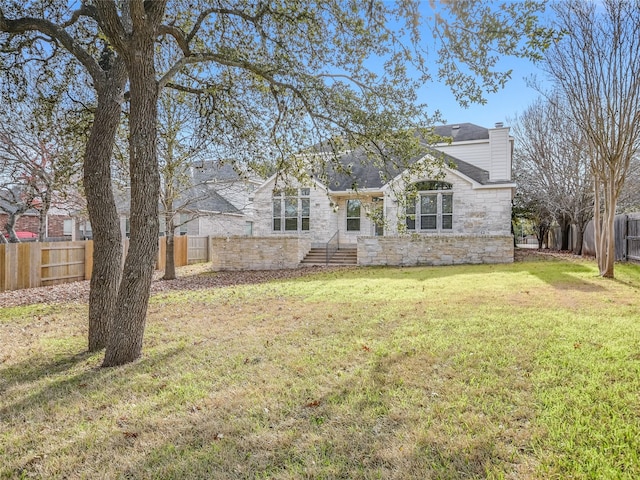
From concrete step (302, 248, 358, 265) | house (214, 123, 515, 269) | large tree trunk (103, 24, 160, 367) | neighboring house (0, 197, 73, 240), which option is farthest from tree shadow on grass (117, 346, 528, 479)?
neighboring house (0, 197, 73, 240)

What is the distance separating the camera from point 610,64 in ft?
34.3

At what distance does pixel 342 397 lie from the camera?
11.5 ft

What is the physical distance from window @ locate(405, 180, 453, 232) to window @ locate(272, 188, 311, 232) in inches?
211

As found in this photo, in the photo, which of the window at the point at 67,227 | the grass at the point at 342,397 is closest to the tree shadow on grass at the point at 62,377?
the grass at the point at 342,397

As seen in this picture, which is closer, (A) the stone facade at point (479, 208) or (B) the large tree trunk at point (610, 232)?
(B) the large tree trunk at point (610, 232)

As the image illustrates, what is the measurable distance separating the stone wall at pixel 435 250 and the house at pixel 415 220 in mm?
37

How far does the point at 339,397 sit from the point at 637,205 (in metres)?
24.9

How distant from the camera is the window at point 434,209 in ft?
58.0

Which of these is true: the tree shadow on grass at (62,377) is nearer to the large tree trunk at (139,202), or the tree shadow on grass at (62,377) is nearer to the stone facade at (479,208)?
the large tree trunk at (139,202)

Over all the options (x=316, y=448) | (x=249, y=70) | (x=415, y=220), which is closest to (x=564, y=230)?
(x=415, y=220)

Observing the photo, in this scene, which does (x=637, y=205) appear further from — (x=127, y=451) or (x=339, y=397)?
(x=127, y=451)

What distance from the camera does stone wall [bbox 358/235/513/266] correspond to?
15031 millimetres

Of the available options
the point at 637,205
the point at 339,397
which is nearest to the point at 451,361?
the point at 339,397

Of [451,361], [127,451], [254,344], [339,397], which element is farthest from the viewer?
[254,344]
